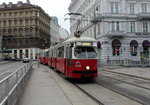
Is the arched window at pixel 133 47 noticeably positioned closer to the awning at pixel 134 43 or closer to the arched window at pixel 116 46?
the awning at pixel 134 43

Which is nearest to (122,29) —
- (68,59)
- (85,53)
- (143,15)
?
(143,15)

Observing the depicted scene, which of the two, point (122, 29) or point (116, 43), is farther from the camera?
point (122, 29)

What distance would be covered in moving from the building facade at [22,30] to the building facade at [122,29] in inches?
1752

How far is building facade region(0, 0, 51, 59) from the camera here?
272ft

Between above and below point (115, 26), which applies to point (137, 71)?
below

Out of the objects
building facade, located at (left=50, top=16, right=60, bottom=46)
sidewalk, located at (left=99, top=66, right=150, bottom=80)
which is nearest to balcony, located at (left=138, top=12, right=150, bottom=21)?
sidewalk, located at (left=99, top=66, right=150, bottom=80)

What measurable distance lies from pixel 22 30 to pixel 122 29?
5364 cm

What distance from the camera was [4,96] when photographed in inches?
224

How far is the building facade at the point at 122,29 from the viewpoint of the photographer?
40594 mm

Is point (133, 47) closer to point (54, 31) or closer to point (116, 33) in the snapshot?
point (116, 33)

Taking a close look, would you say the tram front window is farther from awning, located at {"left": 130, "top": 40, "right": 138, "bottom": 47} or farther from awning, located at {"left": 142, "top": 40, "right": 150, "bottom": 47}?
awning, located at {"left": 142, "top": 40, "right": 150, "bottom": 47}

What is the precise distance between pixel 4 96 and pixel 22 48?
8007 cm

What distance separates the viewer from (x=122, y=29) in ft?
136

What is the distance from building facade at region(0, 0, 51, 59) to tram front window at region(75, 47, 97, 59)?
229ft
